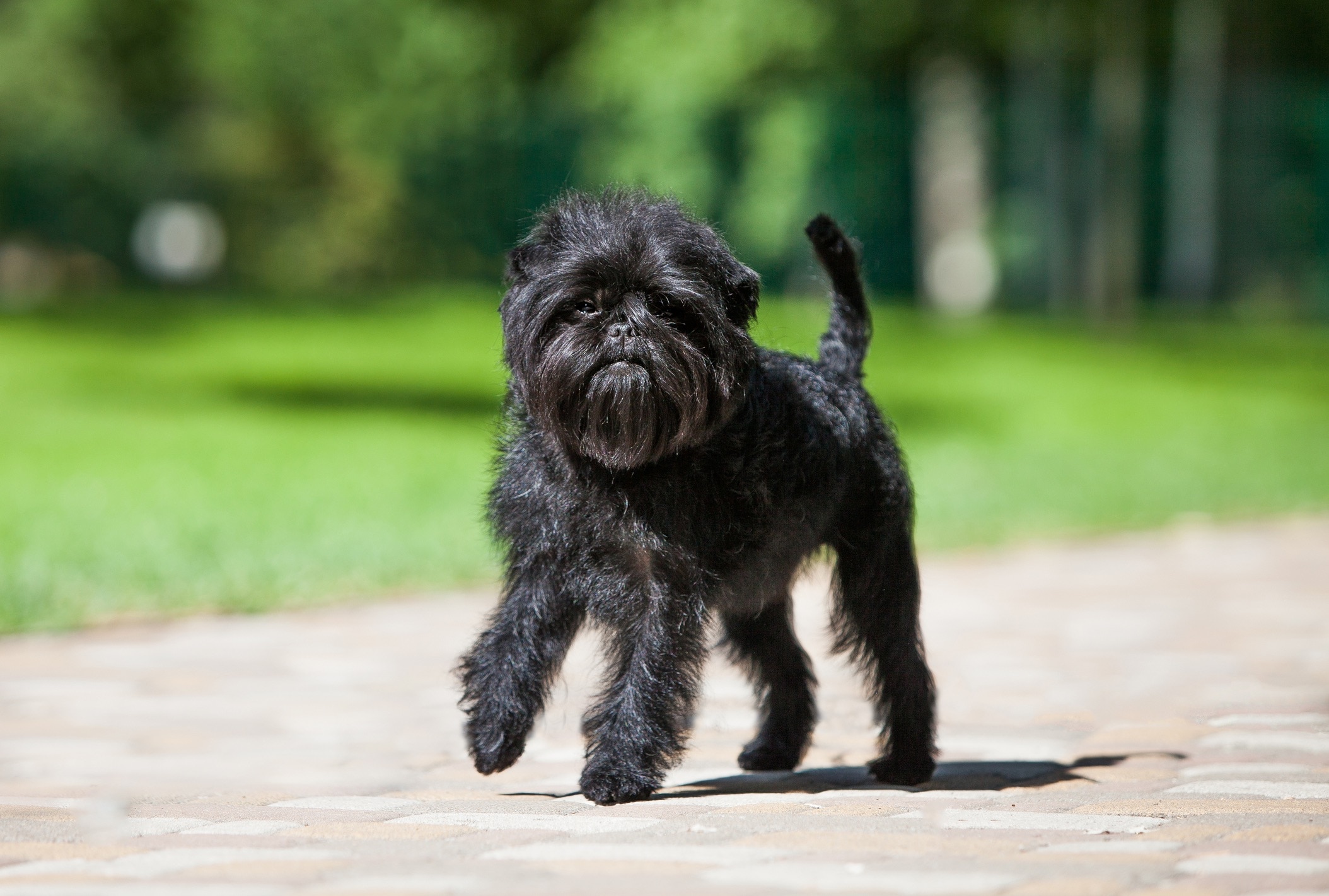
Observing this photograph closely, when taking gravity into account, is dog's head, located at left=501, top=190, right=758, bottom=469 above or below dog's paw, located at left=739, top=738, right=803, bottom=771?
above

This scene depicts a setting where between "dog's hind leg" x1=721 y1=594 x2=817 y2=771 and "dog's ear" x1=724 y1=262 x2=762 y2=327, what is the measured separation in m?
0.97

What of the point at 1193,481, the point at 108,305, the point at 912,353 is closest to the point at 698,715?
the point at 1193,481

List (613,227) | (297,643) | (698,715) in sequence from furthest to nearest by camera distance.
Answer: (297,643)
(698,715)
(613,227)

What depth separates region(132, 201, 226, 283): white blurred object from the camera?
27.5 m

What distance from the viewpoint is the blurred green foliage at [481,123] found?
26719 millimetres

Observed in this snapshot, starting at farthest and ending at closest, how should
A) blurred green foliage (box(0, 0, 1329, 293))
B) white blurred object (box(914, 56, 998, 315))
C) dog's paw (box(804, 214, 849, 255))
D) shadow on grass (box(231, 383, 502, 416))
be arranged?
white blurred object (box(914, 56, 998, 315)) < blurred green foliage (box(0, 0, 1329, 293)) < shadow on grass (box(231, 383, 502, 416)) < dog's paw (box(804, 214, 849, 255))

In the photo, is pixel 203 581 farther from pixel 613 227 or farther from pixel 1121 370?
pixel 1121 370

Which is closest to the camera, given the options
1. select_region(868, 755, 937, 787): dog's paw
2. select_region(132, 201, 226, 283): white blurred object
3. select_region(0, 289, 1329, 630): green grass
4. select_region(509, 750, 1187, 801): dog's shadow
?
select_region(509, 750, 1187, 801): dog's shadow

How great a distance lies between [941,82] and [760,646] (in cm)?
2980

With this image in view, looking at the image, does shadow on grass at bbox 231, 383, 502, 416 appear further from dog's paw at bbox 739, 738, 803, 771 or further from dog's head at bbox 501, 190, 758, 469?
dog's head at bbox 501, 190, 758, 469

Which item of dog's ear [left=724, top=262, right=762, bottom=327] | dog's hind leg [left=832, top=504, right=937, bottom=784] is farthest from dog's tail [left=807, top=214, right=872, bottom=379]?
dog's ear [left=724, top=262, right=762, bottom=327]

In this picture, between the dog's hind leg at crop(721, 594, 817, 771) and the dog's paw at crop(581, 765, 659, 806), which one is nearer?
the dog's paw at crop(581, 765, 659, 806)

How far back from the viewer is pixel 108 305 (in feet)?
→ 76.4

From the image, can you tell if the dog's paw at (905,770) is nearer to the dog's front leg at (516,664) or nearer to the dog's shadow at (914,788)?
the dog's shadow at (914,788)
